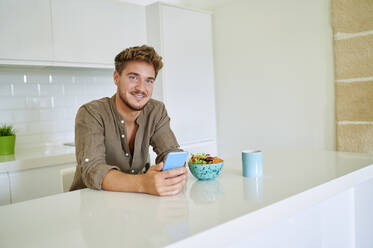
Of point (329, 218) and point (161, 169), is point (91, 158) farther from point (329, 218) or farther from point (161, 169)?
point (329, 218)

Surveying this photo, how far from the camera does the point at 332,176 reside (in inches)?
51.6

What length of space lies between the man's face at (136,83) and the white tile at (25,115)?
164 cm

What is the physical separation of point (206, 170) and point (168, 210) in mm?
395

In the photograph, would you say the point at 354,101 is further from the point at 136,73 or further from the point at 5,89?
the point at 5,89

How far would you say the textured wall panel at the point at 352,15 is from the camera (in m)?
2.46

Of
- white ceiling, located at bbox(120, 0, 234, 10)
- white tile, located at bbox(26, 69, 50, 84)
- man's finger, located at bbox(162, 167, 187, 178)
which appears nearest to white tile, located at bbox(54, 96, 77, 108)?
white tile, located at bbox(26, 69, 50, 84)

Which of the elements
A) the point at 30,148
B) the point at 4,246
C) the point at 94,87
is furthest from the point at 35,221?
the point at 94,87

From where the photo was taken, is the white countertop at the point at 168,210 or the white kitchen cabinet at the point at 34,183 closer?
the white countertop at the point at 168,210

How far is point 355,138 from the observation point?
2.58 meters

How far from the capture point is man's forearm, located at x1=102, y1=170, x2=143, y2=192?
121 centimetres

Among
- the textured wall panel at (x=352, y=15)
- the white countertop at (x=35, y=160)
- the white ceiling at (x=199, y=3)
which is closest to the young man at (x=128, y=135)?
the white countertop at (x=35, y=160)

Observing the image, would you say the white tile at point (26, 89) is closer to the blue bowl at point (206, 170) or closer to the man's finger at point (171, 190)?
the blue bowl at point (206, 170)

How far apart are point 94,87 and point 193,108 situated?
1014 mm

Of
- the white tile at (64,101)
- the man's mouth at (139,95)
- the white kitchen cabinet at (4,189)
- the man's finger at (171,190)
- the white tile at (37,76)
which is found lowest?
the white kitchen cabinet at (4,189)
